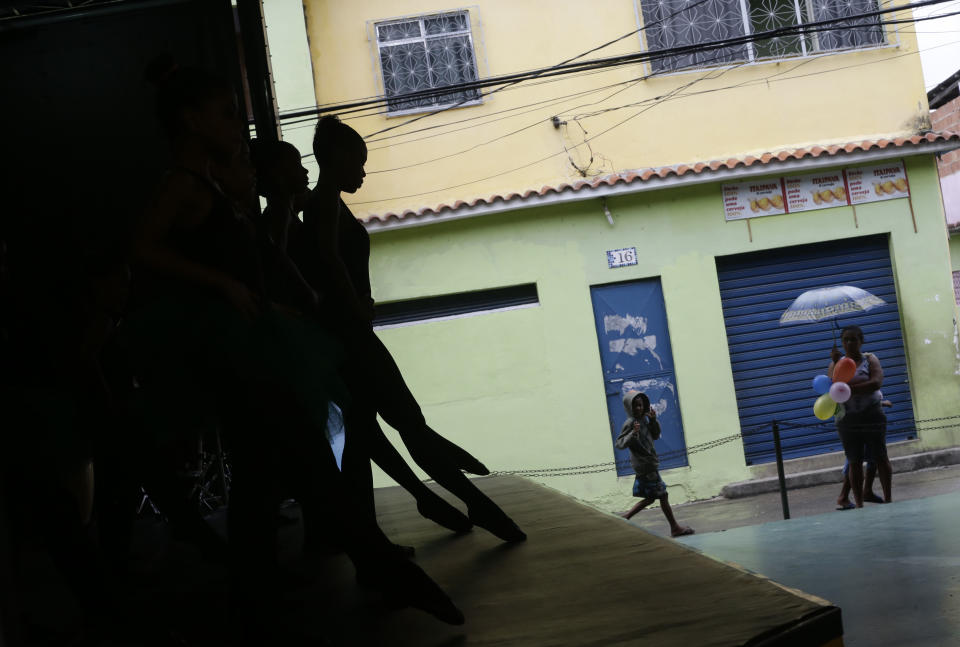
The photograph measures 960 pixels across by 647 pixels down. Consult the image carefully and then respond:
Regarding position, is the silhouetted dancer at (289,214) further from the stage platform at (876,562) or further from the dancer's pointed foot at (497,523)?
A: the stage platform at (876,562)

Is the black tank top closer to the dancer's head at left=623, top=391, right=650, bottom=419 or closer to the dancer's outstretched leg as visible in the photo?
the dancer's outstretched leg

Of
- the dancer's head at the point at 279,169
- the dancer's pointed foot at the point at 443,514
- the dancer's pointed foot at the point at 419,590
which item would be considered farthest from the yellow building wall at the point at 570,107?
the dancer's pointed foot at the point at 419,590

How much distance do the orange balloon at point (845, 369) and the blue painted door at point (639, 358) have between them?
284 cm

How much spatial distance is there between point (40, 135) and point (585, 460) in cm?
687

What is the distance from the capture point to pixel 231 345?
1981 mm

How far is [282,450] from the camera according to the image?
1998 mm

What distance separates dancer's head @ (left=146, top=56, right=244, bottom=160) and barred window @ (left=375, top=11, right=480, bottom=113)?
33.1 ft

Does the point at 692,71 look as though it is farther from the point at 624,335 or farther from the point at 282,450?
the point at 282,450

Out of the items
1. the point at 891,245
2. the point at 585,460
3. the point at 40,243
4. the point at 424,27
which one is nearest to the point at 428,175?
the point at 424,27

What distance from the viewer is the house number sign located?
11383mm

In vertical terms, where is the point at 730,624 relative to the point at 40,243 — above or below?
below

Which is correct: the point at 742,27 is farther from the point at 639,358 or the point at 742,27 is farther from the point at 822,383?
the point at 822,383

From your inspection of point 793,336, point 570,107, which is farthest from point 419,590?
point 570,107

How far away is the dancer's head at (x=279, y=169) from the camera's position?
314 cm
